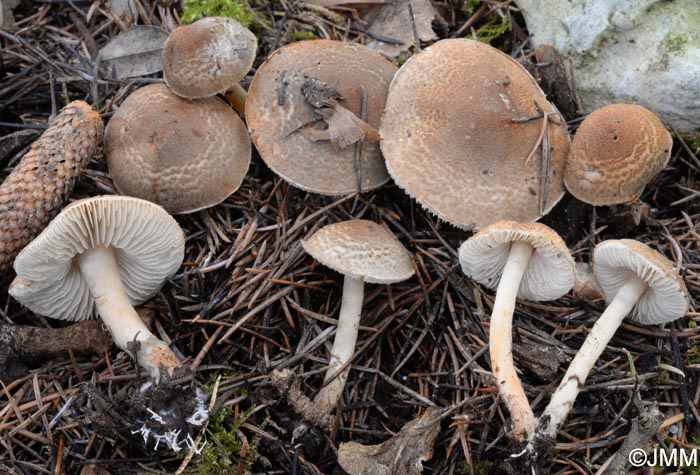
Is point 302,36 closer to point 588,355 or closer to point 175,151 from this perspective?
point 175,151

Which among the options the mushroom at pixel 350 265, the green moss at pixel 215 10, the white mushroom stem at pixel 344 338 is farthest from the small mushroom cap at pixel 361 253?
the green moss at pixel 215 10

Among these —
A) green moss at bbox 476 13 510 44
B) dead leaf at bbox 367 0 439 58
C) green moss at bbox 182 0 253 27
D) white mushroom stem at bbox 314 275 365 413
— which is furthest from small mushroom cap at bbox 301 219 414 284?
green moss at bbox 476 13 510 44

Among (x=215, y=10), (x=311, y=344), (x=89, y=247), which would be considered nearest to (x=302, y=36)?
(x=215, y=10)

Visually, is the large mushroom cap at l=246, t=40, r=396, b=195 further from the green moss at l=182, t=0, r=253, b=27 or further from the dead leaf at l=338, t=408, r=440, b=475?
the dead leaf at l=338, t=408, r=440, b=475

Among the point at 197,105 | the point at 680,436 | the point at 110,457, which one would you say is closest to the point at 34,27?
the point at 197,105

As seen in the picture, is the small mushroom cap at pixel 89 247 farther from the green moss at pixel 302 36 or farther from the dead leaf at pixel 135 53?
the green moss at pixel 302 36
